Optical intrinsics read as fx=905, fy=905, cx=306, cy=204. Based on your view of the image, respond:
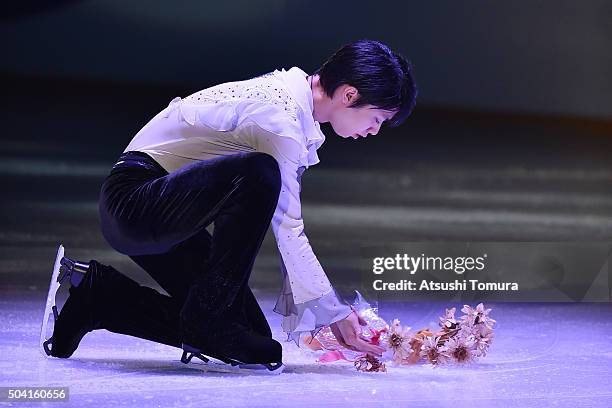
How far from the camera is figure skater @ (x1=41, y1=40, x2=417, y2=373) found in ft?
5.98

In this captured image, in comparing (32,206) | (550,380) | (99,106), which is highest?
(99,106)

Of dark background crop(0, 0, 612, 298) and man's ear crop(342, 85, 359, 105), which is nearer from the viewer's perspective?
man's ear crop(342, 85, 359, 105)

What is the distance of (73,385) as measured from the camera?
1681 mm

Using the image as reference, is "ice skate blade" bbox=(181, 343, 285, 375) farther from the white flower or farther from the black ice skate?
the white flower

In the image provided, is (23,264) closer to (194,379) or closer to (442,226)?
(442,226)

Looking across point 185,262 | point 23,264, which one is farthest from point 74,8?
point 185,262

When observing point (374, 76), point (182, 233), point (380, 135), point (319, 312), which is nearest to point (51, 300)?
point (182, 233)

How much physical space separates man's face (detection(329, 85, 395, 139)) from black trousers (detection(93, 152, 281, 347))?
207mm

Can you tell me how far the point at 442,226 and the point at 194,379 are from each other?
9.51ft

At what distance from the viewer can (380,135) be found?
4.70 m

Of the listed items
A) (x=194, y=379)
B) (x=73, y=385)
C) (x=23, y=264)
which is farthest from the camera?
(x=23, y=264)
